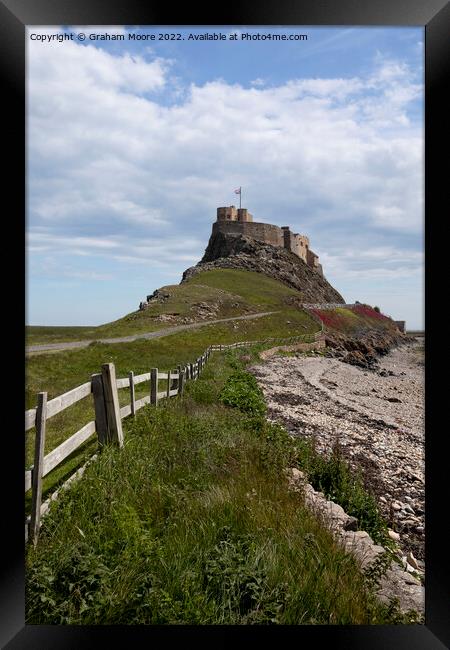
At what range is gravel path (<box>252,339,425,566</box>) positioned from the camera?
7859 millimetres

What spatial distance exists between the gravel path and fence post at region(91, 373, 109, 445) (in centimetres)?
371

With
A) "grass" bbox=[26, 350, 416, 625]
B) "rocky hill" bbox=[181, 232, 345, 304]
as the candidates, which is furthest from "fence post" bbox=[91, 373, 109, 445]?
"rocky hill" bbox=[181, 232, 345, 304]

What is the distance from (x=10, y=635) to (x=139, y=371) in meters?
17.9

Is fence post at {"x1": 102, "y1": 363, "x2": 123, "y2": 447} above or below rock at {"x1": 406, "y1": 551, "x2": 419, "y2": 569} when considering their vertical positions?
above

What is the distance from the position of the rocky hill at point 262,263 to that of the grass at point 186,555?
8323 centimetres

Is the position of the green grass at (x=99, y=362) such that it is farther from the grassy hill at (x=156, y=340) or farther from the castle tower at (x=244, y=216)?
the castle tower at (x=244, y=216)

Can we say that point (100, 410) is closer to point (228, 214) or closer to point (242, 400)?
point (242, 400)

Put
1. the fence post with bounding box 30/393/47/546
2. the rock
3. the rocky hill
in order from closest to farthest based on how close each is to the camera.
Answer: the fence post with bounding box 30/393/47/546
the rock
the rocky hill

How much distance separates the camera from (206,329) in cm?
4725

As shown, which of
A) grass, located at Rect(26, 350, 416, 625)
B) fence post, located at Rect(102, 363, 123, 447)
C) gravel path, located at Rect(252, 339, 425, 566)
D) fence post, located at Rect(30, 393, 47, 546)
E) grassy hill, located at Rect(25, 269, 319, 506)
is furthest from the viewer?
grassy hill, located at Rect(25, 269, 319, 506)

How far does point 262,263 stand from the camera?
96.4m

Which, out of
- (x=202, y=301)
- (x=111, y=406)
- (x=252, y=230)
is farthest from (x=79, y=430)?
(x=252, y=230)

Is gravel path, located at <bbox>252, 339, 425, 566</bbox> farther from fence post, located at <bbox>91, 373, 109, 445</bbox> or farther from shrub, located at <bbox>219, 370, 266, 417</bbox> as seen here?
fence post, located at <bbox>91, 373, 109, 445</bbox>

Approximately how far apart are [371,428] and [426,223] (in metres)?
13.0
